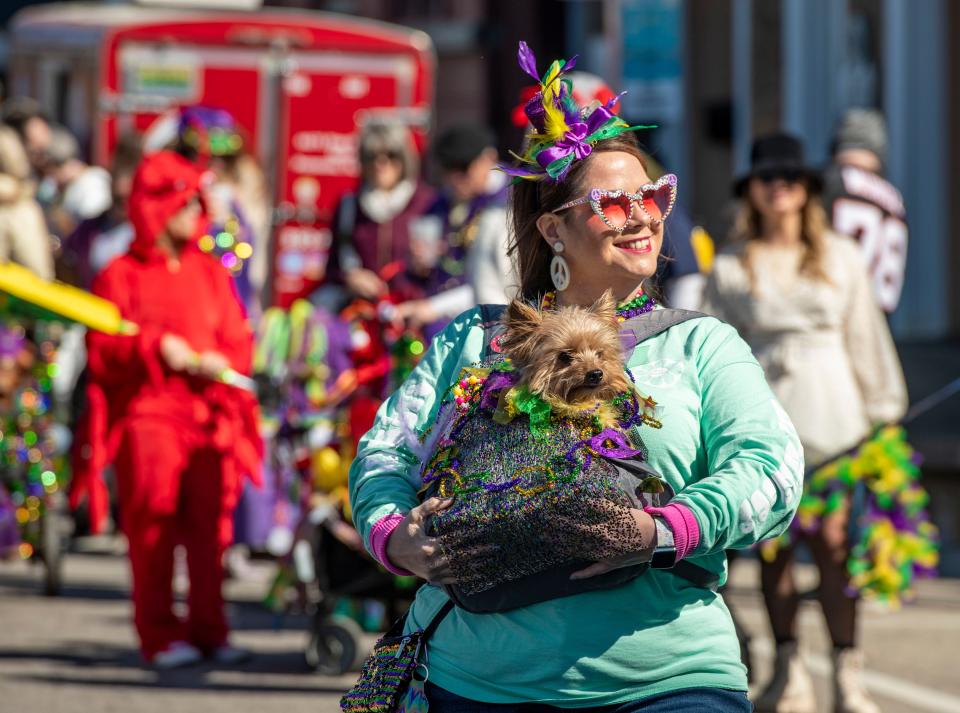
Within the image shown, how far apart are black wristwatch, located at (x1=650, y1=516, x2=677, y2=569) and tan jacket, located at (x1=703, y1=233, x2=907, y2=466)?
12.6 ft

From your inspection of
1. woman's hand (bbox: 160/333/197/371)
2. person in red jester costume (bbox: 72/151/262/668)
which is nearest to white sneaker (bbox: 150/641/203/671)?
person in red jester costume (bbox: 72/151/262/668)

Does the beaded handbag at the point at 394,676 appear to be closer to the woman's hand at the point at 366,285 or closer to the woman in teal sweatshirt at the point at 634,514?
the woman in teal sweatshirt at the point at 634,514

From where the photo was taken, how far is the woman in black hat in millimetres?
7035

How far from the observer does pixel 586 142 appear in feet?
12.0

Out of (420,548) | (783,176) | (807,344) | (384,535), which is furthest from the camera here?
(783,176)

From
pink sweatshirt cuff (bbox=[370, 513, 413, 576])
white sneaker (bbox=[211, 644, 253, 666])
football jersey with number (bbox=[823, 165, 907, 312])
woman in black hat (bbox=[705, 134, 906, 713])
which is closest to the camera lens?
pink sweatshirt cuff (bbox=[370, 513, 413, 576])

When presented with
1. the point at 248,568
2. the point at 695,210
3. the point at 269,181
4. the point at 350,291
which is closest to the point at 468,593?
the point at 350,291

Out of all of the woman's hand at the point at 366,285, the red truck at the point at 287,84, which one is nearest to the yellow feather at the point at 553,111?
the woman's hand at the point at 366,285

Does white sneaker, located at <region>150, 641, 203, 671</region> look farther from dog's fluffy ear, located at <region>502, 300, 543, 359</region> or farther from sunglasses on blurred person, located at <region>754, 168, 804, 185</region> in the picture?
dog's fluffy ear, located at <region>502, 300, 543, 359</region>

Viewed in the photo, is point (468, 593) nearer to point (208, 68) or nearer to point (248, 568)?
point (248, 568)

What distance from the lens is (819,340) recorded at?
7.08 meters

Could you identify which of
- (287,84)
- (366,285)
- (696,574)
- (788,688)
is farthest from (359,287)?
(287,84)

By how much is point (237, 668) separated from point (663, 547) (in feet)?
16.2

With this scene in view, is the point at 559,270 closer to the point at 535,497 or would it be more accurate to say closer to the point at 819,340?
the point at 535,497
